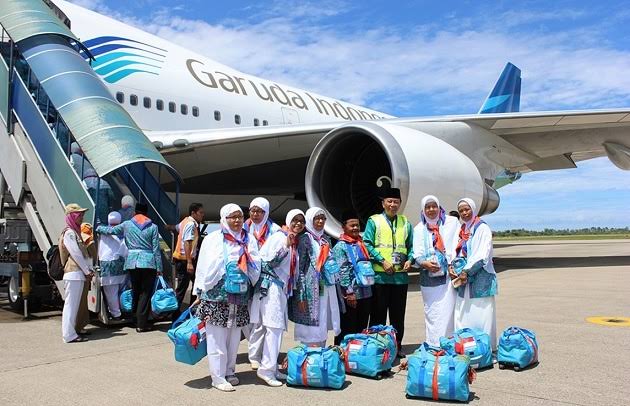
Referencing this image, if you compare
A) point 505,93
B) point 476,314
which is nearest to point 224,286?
point 476,314

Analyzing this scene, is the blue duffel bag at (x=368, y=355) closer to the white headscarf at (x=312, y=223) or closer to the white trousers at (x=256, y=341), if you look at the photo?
the white trousers at (x=256, y=341)

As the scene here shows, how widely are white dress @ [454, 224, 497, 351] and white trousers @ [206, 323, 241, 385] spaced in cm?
157

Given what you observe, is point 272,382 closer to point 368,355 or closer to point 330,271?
point 368,355

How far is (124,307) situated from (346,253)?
2382 millimetres

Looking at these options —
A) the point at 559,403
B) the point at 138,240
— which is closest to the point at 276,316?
the point at 559,403

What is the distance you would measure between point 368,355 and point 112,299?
108 inches

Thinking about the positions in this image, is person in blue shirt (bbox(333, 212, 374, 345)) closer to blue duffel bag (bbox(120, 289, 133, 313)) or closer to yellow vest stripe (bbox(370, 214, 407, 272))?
yellow vest stripe (bbox(370, 214, 407, 272))

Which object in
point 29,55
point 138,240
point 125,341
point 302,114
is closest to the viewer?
point 125,341

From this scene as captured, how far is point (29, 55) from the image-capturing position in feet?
20.1

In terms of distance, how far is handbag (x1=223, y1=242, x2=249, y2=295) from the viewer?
3264 mm

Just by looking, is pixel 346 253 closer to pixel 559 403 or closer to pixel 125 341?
pixel 559 403

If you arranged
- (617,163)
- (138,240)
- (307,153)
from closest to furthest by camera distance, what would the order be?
1. (138,240)
2. (307,153)
3. (617,163)

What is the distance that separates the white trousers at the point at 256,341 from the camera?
360 centimetres

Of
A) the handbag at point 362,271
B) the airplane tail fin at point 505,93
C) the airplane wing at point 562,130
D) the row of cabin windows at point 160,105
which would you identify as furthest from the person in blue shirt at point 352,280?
the airplane tail fin at point 505,93
